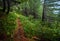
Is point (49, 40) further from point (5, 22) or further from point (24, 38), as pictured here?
point (5, 22)

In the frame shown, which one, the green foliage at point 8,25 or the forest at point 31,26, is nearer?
the green foliage at point 8,25

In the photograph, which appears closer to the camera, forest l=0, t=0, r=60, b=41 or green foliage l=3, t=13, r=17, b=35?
green foliage l=3, t=13, r=17, b=35

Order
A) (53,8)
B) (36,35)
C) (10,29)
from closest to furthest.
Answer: (10,29)
(36,35)
(53,8)

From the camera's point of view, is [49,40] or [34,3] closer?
[49,40]

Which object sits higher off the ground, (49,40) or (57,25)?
(57,25)

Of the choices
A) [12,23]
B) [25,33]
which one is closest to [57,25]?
[25,33]

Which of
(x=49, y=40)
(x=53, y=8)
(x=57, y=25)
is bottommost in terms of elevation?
(x=49, y=40)

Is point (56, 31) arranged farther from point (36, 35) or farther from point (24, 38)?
point (24, 38)

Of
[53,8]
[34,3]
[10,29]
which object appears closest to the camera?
[10,29]

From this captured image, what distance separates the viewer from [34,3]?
22.2 metres

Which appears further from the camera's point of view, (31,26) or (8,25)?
(31,26)

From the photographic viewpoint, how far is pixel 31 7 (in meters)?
22.4

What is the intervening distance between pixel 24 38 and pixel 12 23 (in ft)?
5.82

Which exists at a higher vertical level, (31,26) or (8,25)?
(8,25)
